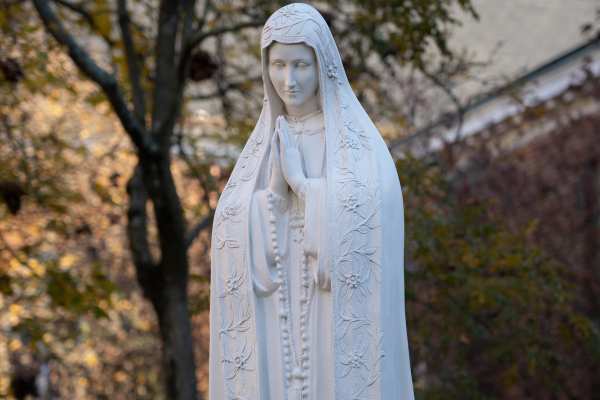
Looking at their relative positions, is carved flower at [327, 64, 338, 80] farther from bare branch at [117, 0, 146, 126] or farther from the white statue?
bare branch at [117, 0, 146, 126]

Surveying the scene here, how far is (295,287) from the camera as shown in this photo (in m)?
6.48

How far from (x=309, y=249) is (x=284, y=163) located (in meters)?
0.52

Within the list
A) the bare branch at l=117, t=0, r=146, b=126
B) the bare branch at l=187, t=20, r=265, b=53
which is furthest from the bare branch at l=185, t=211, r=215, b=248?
the bare branch at l=187, t=20, r=265, b=53

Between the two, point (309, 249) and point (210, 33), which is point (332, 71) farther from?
point (210, 33)

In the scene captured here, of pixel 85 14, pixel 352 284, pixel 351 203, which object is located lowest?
pixel 352 284

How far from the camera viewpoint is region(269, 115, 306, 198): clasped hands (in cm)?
651

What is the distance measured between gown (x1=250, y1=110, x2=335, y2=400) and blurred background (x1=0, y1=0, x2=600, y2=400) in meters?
4.41

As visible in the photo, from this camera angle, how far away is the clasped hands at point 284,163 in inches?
256

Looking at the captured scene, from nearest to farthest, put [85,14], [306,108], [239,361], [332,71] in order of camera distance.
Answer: [239,361], [332,71], [306,108], [85,14]

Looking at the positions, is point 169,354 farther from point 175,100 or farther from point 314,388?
point 314,388

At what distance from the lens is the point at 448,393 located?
12000mm

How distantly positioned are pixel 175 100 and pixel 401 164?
2343 millimetres

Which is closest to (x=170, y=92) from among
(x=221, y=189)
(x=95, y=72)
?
(x=95, y=72)

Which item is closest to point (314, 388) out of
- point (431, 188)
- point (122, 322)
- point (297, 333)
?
point (297, 333)
